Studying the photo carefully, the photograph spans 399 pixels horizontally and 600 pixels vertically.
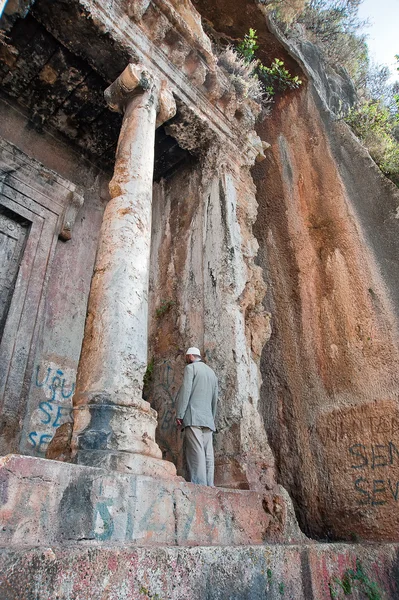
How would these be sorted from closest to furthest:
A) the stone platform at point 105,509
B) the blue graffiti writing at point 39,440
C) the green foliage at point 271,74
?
the stone platform at point 105,509 < the blue graffiti writing at point 39,440 < the green foliage at point 271,74

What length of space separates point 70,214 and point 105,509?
461 centimetres

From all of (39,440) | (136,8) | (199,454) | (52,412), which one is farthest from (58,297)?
(136,8)

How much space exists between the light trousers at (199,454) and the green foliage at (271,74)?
6022 mm

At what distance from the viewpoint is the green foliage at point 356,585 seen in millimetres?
3016

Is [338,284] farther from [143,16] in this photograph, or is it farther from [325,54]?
[325,54]

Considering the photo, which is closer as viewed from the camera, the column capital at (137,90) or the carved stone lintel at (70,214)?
the column capital at (137,90)

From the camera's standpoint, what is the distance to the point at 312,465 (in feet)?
15.2

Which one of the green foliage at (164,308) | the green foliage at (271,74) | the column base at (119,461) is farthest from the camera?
the green foliage at (271,74)

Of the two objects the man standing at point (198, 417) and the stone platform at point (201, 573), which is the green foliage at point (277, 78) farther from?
the stone platform at point (201, 573)

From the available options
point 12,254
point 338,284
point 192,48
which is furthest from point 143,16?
point 338,284

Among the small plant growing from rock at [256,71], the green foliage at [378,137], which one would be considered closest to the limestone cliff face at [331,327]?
the green foliage at [378,137]

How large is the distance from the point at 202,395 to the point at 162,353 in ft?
4.63

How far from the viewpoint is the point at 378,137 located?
7.12m

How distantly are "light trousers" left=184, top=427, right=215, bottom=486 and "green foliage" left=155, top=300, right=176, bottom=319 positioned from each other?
78.2 inches
